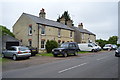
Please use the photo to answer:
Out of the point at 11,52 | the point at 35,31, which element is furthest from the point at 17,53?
the point at 35,31

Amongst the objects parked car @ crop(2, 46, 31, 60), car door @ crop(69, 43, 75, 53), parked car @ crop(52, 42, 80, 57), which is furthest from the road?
car door @ crop(69, 43, 75, 53)

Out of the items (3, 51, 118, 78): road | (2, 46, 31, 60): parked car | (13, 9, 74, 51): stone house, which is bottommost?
(3, 51, 118, 78): road

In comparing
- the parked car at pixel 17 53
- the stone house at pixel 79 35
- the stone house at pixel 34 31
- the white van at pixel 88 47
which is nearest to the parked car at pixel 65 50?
the parked car at pixel 17 53

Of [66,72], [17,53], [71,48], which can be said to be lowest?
[66,72]

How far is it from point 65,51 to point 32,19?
39.6 feet

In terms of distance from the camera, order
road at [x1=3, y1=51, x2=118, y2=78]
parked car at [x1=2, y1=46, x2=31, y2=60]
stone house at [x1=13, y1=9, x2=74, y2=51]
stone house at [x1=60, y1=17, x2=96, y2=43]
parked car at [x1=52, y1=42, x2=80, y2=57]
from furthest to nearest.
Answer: stone house at [x1=60, y1=17, x2=96, y2=43] < stone house at [x1=13, y1=9, x2=74, y2=51] < parked car at [x1=52, y1=42, x2=80, y2=57] < parked car at [x1=2, y1=46, x2=31, y2=60] < road at [x1=3, y1=51, x2=118, y2=78]

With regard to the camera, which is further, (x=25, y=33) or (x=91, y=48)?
(x=91, y=48)

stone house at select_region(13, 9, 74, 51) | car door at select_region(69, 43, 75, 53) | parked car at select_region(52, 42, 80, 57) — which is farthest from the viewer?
stone house at select_region(13, 9, 74, 51)

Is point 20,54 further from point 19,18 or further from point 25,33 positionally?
point 19,18

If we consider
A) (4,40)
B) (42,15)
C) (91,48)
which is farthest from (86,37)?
(4,40)

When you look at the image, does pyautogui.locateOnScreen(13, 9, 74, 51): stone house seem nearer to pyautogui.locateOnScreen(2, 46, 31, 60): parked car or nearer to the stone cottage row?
the stone cottage row

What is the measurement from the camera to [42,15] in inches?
1390

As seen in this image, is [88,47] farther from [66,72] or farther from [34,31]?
[66,72]

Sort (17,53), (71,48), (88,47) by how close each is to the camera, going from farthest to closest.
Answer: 1. (88,47)
2. (71,48)
3. (17,53)
